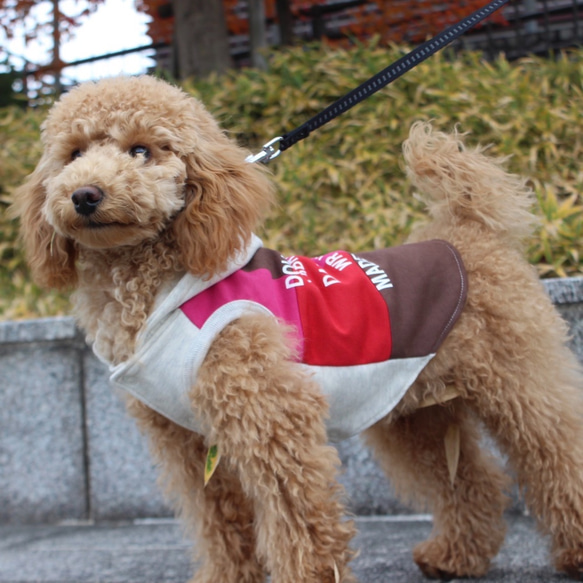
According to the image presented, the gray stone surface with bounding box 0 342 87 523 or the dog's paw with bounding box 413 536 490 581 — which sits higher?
the gray stone surface with bounding box 0 342 87 523

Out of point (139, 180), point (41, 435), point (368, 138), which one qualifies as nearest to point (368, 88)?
point (139, 180)

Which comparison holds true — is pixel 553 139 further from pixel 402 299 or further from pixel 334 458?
pixel 334 458

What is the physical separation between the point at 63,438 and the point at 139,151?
2318 mm

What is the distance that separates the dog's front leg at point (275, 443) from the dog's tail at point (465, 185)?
97 centimetres

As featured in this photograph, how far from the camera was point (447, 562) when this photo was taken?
103 inches

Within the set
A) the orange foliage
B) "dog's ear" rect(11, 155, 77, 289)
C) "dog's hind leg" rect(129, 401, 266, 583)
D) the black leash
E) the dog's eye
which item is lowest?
"dog's hind leg" rect(129, 401, 266, 583)

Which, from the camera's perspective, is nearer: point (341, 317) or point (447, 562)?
point (341, 317)

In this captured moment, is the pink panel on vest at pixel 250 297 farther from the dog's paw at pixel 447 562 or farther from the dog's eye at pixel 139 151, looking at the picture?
the dog's paw at pixel 447 562

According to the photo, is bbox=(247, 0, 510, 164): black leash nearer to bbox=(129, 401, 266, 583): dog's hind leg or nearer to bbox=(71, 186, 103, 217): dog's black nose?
bbox=(71, 186, 103, 217): dog's black nose

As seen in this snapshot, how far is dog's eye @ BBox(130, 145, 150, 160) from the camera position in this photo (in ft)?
6.72

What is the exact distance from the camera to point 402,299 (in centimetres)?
Result: 233

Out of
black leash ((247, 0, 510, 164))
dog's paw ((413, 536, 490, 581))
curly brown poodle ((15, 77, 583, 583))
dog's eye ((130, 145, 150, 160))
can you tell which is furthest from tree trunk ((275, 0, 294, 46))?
dog's paw ((413, 536, 490, 581))

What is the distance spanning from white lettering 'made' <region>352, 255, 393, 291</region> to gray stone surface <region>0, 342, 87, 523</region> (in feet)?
6.90

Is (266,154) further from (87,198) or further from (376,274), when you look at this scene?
(87,198)
